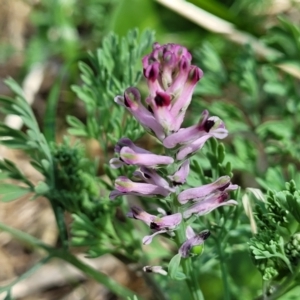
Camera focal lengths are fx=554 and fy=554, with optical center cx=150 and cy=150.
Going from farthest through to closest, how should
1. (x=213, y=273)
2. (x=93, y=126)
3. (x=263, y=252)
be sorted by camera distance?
(x=213, y=273)
(x=93, y=126)
(x=263, y=252)

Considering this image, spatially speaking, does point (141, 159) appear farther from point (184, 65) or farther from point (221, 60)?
point (221, 60)

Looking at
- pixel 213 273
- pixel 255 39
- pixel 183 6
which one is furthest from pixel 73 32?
pixel 213 273

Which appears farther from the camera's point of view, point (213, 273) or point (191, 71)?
point (213, 273)

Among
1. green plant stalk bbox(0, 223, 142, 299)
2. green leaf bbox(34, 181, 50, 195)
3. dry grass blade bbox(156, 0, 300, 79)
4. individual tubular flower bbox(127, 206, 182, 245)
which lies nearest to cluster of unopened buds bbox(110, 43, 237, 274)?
individual tubular flower bbox(127, 206, 182, 245)

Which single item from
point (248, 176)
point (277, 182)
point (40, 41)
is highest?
point (277, 182)

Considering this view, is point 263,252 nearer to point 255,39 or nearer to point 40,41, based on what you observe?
point 255,39

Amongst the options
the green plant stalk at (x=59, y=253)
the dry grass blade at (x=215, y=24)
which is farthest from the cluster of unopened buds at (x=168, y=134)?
the dry grass blade at (x=215, y=24)

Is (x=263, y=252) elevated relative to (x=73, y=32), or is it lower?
elevated
